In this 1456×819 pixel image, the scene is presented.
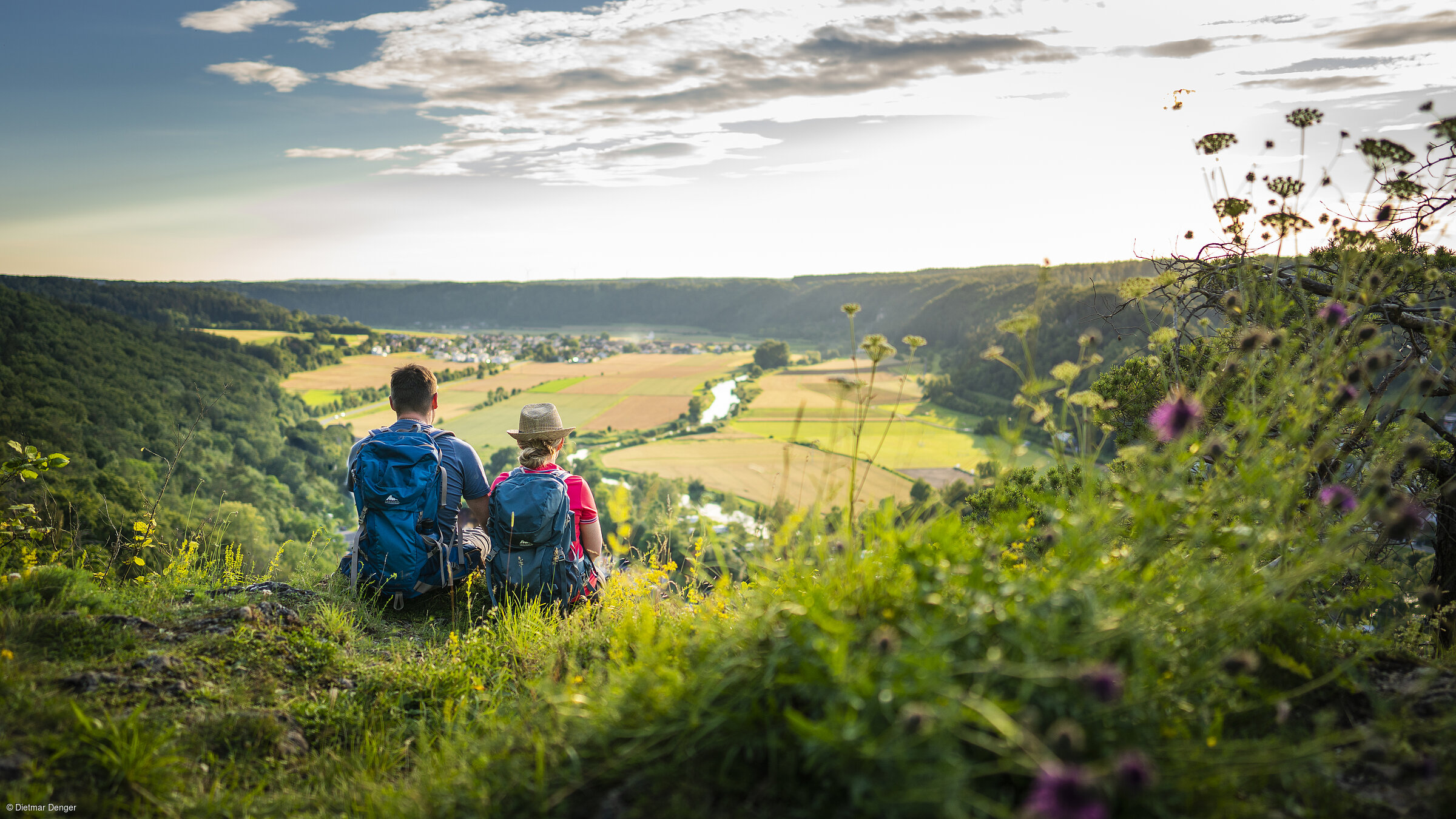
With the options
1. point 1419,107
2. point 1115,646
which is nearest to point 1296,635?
point 1115,646

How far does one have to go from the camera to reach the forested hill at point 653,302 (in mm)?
89650

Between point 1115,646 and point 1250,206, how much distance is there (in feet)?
13.2

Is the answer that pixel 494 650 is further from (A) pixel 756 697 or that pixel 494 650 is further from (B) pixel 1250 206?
(B) pixel 1250 206

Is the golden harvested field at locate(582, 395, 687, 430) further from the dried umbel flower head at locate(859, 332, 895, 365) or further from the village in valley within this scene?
the dried umbel flower head at locate(859, 332, 895, 365)

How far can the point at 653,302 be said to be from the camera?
160 m

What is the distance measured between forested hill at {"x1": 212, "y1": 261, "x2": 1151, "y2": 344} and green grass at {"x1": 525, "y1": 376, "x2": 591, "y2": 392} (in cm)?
4021

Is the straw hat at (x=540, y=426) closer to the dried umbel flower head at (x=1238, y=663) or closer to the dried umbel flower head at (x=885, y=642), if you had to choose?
the dried umbel flower head at (x=885, y=642)

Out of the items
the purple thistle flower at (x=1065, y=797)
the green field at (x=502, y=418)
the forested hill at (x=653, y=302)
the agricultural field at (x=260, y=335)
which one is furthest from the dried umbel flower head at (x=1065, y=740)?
the agricultural field at (x=260, y=335)

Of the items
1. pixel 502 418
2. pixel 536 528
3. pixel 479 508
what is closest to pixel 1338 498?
pixel 536 528

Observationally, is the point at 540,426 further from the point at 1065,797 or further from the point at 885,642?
the point at 1065,797

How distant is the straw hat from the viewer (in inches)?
188

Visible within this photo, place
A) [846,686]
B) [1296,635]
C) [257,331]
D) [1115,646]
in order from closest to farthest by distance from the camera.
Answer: [846,686] → [1115,646] → [1296,635] → [257,331]

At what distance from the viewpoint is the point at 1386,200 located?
399 centimetres

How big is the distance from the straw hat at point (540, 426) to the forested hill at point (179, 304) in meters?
70.3
